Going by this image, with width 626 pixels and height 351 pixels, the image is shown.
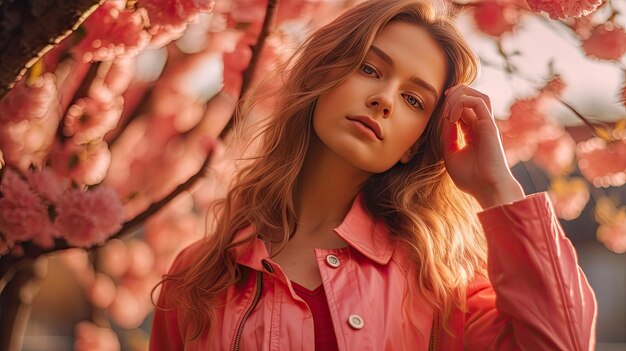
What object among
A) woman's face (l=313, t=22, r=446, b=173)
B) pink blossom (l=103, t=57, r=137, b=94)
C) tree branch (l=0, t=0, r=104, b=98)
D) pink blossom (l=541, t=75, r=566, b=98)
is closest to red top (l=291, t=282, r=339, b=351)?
woman's face (l=313, t=22, r=446, b=173)

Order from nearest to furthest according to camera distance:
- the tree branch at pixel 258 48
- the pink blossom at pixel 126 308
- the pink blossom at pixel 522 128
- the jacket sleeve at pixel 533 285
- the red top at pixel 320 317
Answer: the jacket sleeve at pixel 533 285, the red top at pixel 320 317, the tree branch at pixel 258 48, the pink blossom at pixel 522 128, the pink blossom at pixel 126 308

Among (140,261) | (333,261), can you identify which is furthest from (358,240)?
(140,261)

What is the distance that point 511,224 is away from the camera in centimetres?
141

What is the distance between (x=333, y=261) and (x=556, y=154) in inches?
60.3

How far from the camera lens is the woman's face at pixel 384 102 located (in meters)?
1.52

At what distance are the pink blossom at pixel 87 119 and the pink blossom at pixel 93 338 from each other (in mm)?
1250

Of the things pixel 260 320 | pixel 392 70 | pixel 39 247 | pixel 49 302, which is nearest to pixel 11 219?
pixel 39 247

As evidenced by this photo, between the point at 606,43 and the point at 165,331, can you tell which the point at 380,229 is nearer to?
the point at 165,331

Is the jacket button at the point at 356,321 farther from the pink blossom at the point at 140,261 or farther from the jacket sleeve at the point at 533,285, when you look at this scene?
the pink blossom at the point at 140,261

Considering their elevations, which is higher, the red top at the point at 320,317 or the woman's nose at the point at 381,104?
the woman's nose at the point at 381,104

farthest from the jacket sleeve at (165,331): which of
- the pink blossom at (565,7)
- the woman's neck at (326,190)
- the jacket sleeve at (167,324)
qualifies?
the pink blossom at (565,7)

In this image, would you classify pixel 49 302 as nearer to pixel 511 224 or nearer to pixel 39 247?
pixel 39 247

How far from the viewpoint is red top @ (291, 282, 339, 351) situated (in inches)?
57.4

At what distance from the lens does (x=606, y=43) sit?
7.43ft
